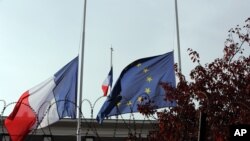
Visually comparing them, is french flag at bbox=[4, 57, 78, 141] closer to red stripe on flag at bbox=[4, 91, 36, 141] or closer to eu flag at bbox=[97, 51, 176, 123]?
red stripe on flag at bbox=[4, 91, 36, 141]

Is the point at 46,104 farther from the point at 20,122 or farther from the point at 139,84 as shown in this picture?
the point at 139,84

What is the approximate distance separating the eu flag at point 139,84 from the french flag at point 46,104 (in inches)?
69.1

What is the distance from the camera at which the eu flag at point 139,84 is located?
23.1 m

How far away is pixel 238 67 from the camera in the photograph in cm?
1877

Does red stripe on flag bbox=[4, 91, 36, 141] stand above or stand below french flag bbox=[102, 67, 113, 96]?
below

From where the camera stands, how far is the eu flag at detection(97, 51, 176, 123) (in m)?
23.1

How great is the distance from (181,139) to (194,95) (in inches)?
73.2

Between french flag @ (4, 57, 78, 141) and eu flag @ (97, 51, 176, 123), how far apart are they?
5.75 feet

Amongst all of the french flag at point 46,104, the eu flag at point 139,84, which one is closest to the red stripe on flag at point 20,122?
the french flag at point 46,104

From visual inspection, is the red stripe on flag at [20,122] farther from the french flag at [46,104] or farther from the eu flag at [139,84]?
the eu flag at [139,84]

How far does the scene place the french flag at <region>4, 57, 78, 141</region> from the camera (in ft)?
73.3

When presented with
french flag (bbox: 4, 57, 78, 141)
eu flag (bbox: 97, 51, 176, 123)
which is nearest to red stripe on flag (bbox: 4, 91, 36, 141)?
french flag (bbox: 4, 57, 78, 141)

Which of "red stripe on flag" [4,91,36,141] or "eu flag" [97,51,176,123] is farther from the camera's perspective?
"eu flag" [97,51,176,123]

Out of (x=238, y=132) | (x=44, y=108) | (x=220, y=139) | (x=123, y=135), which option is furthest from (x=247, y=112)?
(x=123, y=135)
